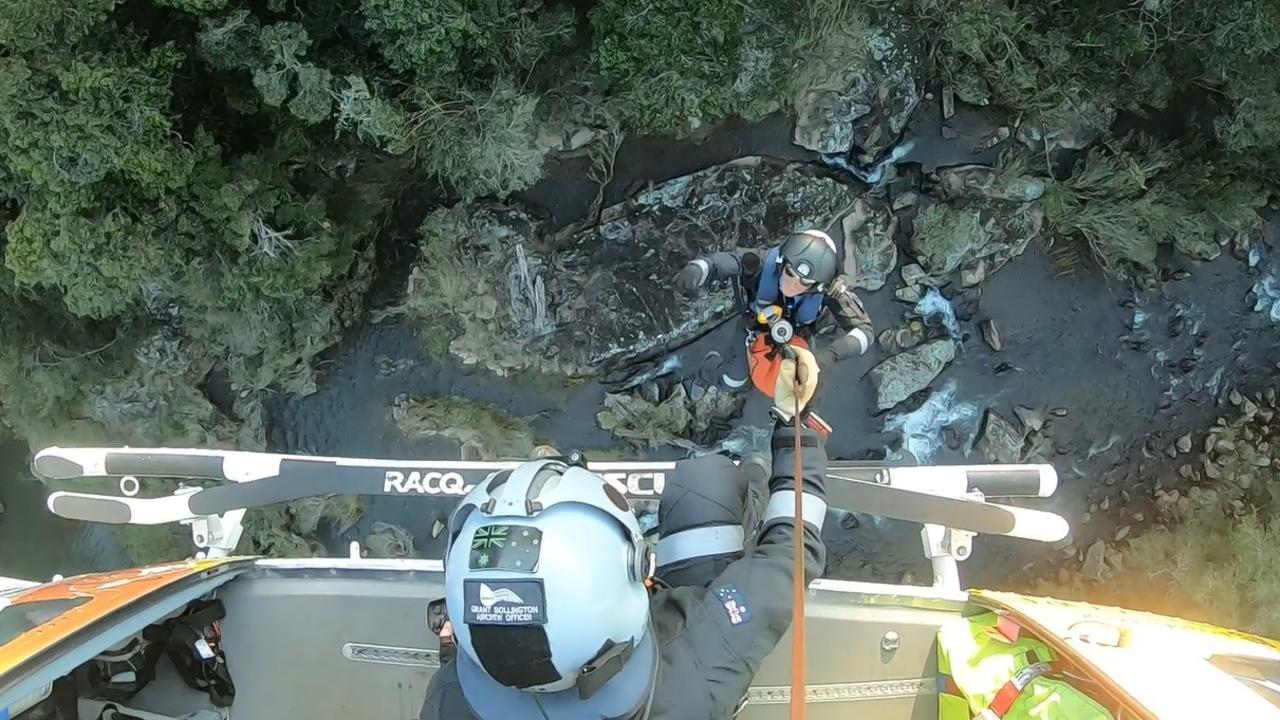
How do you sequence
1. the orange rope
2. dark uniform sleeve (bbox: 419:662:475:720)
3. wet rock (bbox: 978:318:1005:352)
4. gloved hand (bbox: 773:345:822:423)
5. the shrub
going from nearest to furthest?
1. the orange rope
2. dark uniform sleeve (bbox: 419:662:475:720)
3. gloved hand (bbox: 773:345:822:423)
4. the shrub
5. wet rock (bbox: 978:318:1005:352)

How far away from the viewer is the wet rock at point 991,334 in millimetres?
6316

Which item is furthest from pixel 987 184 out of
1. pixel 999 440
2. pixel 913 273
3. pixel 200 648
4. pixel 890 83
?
pixel 200 648

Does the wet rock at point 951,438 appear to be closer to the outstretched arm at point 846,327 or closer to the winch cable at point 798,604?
the outstretched arm at point 846,327

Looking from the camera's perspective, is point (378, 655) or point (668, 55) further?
point (668, 55)

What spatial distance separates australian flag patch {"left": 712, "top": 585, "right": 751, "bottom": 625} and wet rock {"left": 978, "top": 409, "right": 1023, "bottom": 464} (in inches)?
183

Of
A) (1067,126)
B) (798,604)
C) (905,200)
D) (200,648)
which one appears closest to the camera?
(798,604)

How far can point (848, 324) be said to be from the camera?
13.8 feet

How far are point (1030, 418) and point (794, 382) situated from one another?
4118 mm

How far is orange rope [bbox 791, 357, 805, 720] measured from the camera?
1.90m

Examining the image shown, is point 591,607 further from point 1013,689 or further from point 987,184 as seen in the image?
point 987,184

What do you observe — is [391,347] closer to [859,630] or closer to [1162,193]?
[859,630]

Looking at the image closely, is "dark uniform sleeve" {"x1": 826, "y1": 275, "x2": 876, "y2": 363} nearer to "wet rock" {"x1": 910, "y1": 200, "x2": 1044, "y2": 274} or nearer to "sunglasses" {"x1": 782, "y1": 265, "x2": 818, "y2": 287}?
"sunglasses" {"x1": 782, "y1": 265, "x2": 818, "y2": 287}

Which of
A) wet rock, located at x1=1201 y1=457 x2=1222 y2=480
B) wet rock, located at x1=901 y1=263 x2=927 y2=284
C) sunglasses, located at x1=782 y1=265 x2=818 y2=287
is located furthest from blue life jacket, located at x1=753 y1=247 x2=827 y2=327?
wet rock, located at x1=1201 y1=457 x2=1222 y2=480

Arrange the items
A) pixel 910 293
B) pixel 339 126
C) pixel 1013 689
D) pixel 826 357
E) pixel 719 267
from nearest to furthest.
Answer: pixel 1013 689 → pixel 826 357 → pixel 719 267 → pixel 339 126 → pixel 910 293
